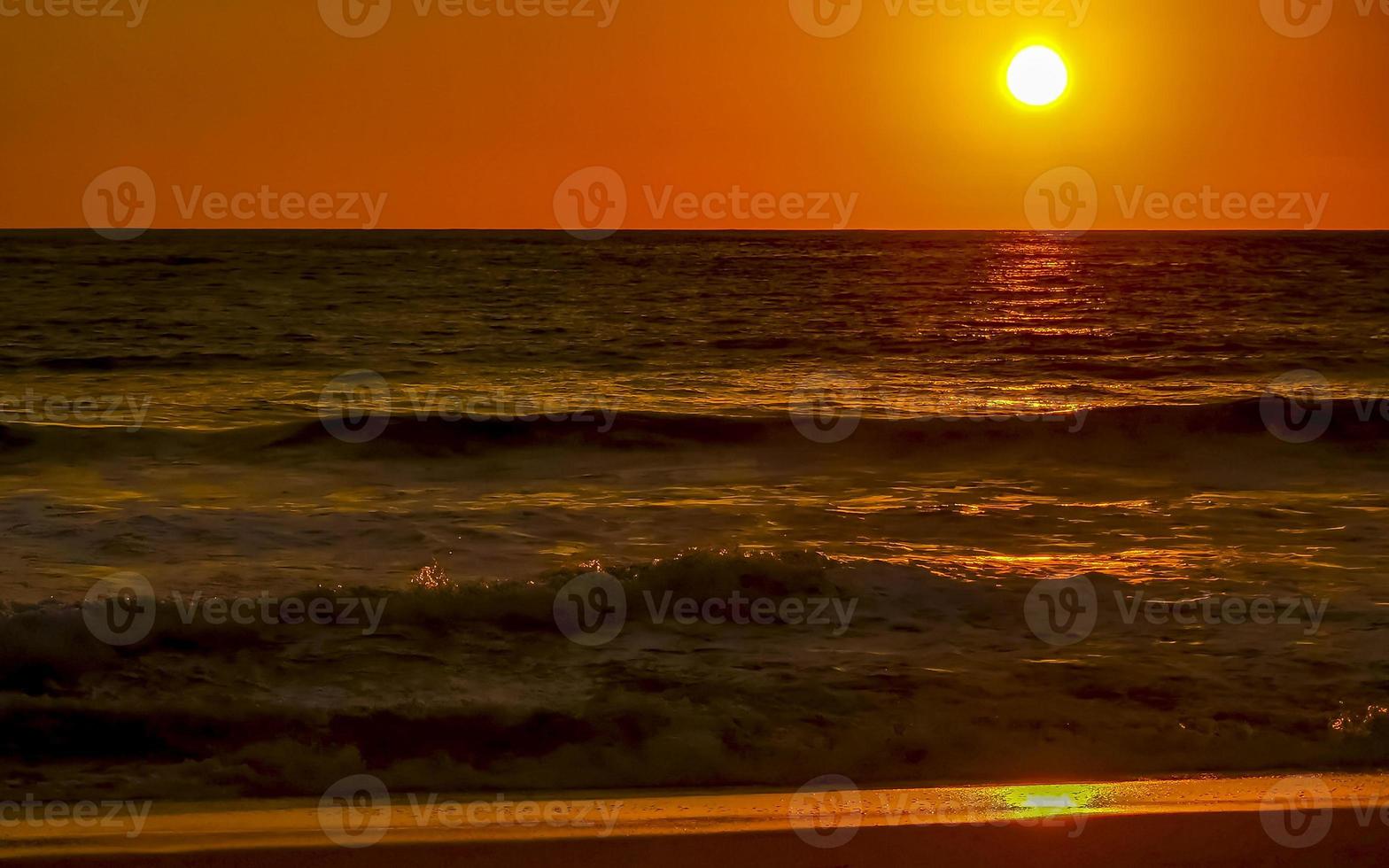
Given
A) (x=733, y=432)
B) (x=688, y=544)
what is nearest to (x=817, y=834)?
(x=688, y=544)

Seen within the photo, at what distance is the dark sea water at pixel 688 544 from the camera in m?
4.51

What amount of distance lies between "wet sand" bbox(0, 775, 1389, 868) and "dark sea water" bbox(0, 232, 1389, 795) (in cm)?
53

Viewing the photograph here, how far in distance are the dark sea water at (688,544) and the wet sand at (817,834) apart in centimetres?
53

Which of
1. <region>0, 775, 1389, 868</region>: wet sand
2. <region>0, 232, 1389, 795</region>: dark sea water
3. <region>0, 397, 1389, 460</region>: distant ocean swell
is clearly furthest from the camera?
<region>0, 397, 1389, 460</region>: distant ocean swell

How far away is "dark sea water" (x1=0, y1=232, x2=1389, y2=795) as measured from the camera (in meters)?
4.51

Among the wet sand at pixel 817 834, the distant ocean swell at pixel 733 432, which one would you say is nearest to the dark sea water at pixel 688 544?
the distant ocean swell at pixel 733 432

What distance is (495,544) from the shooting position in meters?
7.92

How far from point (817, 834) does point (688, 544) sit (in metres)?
4.64

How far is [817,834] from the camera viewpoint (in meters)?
3.42

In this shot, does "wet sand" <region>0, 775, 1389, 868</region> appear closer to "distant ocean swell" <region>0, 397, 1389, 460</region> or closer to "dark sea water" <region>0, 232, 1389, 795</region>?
"dark sea water" <region>0, 232, 1389, 795</region>

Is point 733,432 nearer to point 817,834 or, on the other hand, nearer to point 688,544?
point 688,544

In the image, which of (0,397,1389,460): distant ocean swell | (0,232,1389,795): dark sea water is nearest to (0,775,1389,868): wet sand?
(0,232,1389,795): dark sea water

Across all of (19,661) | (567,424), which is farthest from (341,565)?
(567,424)

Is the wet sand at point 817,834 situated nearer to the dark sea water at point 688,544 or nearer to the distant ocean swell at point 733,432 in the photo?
the dark sea water at point 688,544
